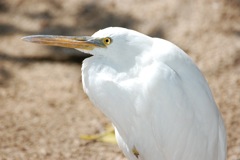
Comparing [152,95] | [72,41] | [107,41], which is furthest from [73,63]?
[152,95]

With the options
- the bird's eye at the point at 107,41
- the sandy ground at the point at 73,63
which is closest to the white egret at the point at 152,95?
the bird's eye at the point at 107,41

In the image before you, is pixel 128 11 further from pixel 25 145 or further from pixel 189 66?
pixel 189 66

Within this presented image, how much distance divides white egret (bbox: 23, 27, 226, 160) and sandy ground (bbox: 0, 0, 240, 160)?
1.11 m

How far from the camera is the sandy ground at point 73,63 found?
4262 mm

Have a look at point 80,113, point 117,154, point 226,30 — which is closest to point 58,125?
point 80,113

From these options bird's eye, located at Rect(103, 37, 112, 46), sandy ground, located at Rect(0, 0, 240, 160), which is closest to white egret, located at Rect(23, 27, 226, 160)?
bird's eye, located at Rect(103, 37, 112, 46)

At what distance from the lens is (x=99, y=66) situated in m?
3.10

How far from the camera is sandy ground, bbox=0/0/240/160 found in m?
4.26

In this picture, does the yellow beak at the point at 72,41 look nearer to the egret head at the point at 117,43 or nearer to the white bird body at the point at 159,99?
the egret head at the point at 117,43

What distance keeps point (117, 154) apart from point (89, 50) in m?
1.27

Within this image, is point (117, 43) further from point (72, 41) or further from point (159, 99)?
point (159, 99)

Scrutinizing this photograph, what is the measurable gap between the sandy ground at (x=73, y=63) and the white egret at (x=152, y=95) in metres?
1.11

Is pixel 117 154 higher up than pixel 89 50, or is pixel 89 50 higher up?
pixel 89 50

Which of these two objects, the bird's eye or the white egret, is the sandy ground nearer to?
the white egret
